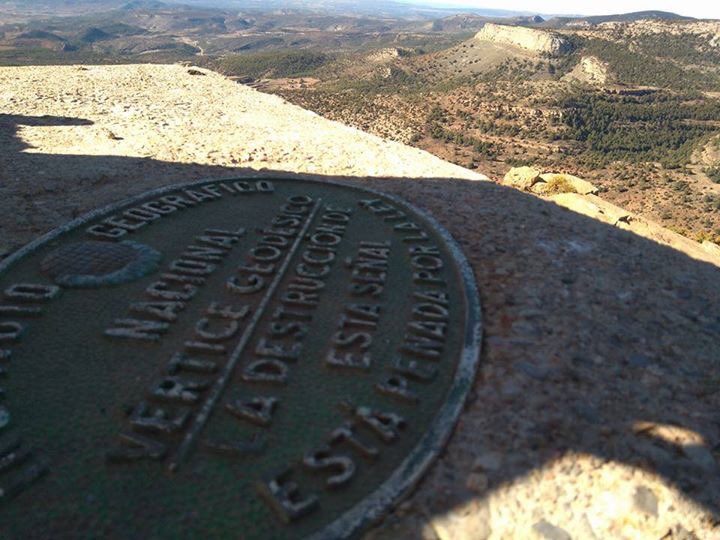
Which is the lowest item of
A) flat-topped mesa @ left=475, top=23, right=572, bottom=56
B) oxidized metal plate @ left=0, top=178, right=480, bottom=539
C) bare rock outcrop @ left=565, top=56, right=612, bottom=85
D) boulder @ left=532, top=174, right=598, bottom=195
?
oxidized metal plate @ left=0, top=178, right=480, bottom=539

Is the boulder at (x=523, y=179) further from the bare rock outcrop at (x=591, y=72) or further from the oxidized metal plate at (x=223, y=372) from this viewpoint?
the bare rock outcrop at (x=591, y=72)

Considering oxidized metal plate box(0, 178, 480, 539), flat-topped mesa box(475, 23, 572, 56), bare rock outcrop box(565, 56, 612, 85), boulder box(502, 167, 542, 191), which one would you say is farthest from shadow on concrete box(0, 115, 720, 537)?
→ flat-topped mesa box(475, 23, 572, 56)

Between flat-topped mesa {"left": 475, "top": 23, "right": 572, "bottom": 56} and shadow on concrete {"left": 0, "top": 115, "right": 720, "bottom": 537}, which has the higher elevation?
flat-topped mesa {"left": 475, "top": 23, "right": 572, "bottom": 56}

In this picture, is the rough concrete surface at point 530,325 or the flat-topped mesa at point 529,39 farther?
the flat-topped mesa at point 529,39

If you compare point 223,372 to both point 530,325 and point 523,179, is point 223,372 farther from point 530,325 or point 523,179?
point 523,179

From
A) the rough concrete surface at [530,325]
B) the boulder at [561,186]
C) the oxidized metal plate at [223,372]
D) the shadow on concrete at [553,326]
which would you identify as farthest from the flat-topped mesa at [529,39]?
the oxidized metal plate at [223,372]

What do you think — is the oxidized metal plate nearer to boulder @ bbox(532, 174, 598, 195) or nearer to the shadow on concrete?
the shadow on concrete
